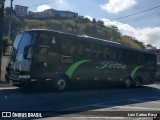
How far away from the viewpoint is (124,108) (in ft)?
39.8

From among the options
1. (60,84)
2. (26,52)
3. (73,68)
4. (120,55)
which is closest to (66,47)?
(73,68)

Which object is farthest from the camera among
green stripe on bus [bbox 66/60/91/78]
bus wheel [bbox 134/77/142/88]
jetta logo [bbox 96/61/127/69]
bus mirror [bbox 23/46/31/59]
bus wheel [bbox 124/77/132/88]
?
bus wheel [bbox 134/77/142/88]

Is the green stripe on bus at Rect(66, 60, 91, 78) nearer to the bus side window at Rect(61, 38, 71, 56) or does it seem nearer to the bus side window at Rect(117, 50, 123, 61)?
the bus side window at Rect(61, 38, 71, 56)

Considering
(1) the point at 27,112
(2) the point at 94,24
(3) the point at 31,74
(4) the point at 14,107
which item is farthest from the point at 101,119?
(2) the point at 94,24

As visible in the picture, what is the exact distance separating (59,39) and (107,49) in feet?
16.1

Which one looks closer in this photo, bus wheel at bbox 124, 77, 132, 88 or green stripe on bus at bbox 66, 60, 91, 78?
green stripe on bus at bbox 66, 60, 91, 78

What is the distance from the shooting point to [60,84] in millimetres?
15914

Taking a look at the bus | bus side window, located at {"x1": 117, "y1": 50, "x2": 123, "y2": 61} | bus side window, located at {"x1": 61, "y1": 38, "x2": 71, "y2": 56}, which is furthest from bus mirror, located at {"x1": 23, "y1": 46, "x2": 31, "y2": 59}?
bus side window, located at {"x1": 117, "y1": 50, "x2": 123, "y2": 61}

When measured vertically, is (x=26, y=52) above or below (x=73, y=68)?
above

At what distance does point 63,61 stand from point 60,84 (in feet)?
4.29

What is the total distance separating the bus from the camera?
14664 millimetres

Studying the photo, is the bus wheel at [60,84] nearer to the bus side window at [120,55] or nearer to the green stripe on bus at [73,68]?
the green stripe on bus at [73,68]

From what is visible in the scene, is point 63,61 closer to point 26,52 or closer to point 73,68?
point 73,68

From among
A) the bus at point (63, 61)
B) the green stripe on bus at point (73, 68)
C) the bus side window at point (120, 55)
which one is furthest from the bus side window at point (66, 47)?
the bus side window at point (120, 55)
